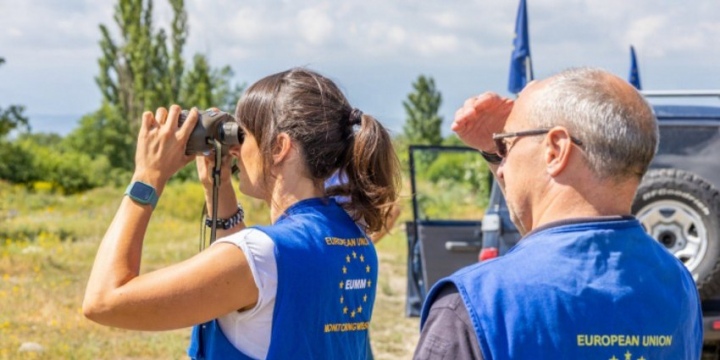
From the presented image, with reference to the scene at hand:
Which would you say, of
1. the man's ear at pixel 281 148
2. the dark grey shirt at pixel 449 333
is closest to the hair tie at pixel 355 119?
the man's ear at pixel 281 148

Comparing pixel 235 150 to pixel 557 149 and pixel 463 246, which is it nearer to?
pixel 557 149

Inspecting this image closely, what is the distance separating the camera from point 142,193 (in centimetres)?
232

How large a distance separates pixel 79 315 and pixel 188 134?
24.3 feet

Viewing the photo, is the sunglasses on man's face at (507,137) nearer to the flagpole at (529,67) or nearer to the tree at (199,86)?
the flagpole at (529,67)

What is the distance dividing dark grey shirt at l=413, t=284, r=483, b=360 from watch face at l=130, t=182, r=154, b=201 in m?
0.88

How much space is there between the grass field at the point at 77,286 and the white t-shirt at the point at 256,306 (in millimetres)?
811

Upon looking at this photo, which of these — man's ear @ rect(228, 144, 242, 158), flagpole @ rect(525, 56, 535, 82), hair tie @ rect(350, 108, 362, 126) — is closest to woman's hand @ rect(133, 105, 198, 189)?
man's ear @ rect(228, 144, 242, 158)

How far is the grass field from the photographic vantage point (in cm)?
809

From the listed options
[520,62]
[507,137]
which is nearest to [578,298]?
[507,137]

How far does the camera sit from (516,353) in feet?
5.62

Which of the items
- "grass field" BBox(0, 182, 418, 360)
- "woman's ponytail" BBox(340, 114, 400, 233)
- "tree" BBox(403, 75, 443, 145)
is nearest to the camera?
"woman's ponytail" BBox(340, 114, 400, 233)

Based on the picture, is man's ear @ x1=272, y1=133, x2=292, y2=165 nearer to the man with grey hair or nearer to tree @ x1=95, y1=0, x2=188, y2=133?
the man with grey hair

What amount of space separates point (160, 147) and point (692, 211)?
4.27 metres

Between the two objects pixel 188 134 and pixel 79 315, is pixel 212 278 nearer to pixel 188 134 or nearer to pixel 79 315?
pixel 188 134
